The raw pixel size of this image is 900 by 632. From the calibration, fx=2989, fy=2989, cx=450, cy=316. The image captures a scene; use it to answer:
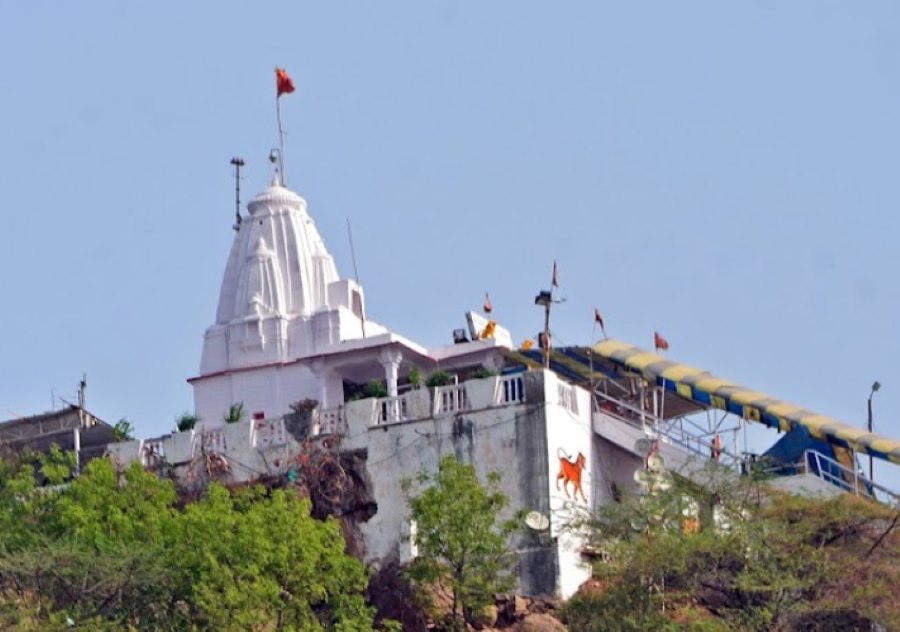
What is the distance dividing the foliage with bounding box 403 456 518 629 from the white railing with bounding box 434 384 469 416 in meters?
3.53

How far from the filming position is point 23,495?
181ft

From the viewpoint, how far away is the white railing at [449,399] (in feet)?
181

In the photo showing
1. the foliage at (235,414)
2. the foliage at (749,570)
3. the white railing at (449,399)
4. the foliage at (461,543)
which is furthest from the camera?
the foliage at (235,414)

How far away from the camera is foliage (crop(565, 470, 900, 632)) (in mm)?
48625

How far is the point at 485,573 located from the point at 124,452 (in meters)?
9.52

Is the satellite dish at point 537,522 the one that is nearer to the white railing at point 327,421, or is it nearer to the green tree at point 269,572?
the green tree at point 269,572

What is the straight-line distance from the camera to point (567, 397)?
55.1 meters

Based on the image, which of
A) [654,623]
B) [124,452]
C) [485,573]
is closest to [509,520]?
[485,573]

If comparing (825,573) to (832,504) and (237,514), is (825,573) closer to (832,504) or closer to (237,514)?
(832,504)

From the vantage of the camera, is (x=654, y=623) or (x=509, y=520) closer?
(x=654, y=623)

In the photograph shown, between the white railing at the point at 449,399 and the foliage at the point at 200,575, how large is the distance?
3.83 meters

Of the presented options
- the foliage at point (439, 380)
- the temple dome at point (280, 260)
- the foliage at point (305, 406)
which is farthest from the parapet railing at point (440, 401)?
the temple dome at point (280, 260)

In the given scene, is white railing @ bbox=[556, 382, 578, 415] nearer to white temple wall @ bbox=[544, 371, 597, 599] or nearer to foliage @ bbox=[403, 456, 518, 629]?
white temple wall @ bbox=[544, 371, 597, 599]

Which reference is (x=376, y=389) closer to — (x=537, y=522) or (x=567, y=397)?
(x=567, y=397)
